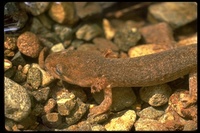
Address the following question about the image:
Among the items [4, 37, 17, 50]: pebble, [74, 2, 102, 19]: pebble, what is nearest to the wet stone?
[4, 37, 17, 50]: pebble

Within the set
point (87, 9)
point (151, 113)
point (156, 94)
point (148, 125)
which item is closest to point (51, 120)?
point (148, 125)

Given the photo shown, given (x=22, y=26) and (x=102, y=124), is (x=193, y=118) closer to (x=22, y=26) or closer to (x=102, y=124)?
(x=102, y=124)

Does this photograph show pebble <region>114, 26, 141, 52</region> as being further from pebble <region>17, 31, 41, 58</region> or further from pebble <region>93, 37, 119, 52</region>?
pebble <region>17, 31, 41, 58</region>

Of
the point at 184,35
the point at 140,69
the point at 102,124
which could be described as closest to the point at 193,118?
→ the point at 140,69

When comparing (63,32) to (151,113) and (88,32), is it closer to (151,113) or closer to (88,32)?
(88,32)

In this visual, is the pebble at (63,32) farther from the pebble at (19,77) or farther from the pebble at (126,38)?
the pebble at (19,77)
